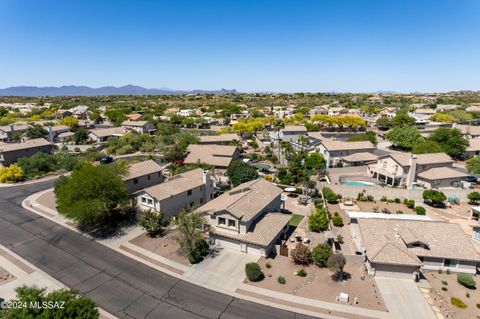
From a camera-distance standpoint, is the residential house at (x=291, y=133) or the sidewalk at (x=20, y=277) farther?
the residential house at (x=291, y=133)

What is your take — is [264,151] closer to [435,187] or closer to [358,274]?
[435,187]

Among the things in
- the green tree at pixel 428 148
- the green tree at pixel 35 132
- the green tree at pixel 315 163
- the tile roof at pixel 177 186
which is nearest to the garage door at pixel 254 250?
the tile roof at pixel 177 186

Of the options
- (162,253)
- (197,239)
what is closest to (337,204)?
(197,239)

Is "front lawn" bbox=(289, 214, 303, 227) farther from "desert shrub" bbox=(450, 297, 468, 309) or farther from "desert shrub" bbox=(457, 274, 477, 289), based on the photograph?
"desert shrub" bbox=(450, 297, 468, 309)

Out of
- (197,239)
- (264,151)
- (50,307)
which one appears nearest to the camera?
(50,307)

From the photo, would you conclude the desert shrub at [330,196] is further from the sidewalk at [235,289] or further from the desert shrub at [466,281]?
the sidewalk at [235,289]

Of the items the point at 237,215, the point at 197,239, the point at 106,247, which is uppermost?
the point at 237,215
